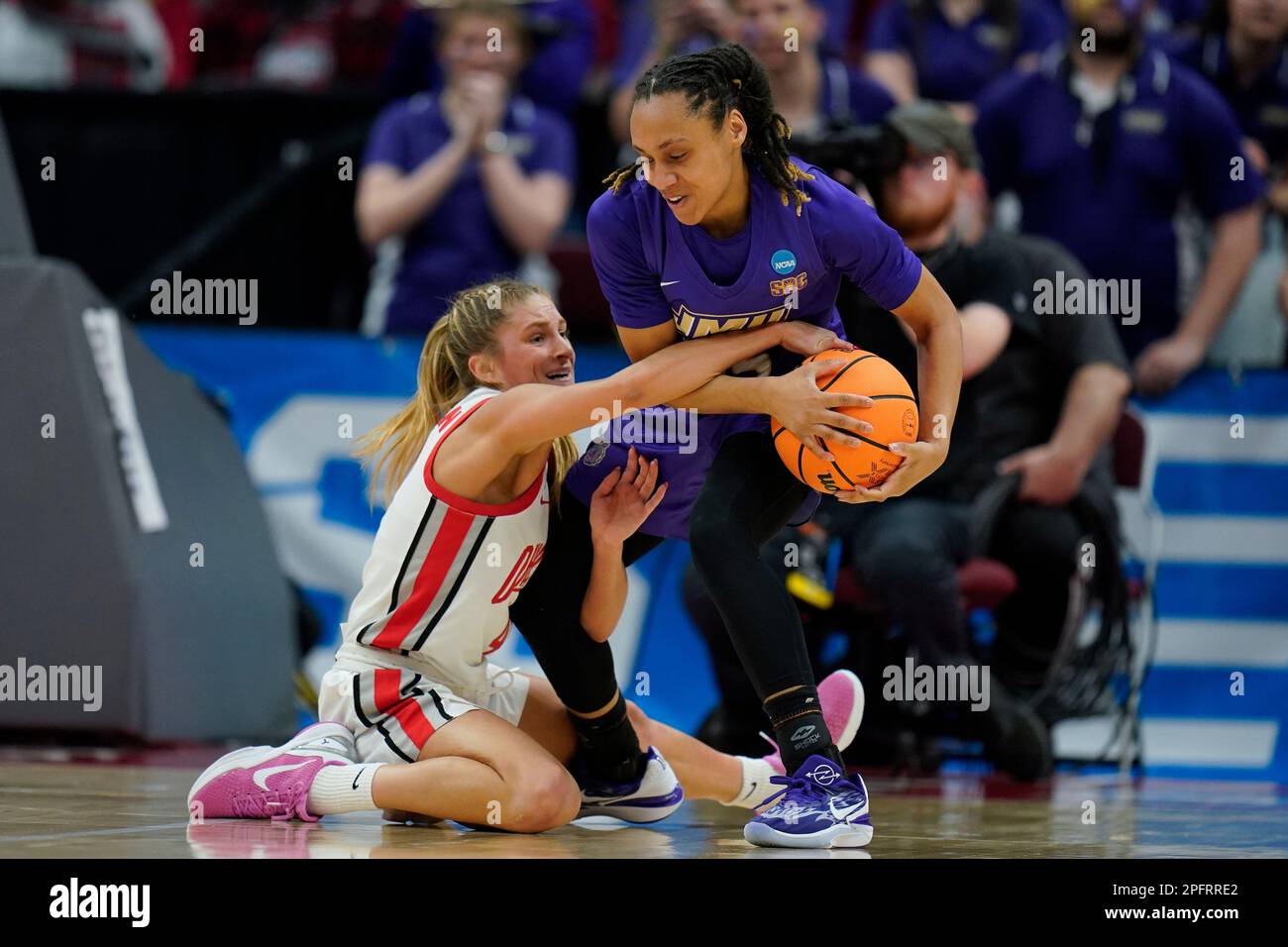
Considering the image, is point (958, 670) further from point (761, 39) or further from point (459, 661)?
point (761, 39)

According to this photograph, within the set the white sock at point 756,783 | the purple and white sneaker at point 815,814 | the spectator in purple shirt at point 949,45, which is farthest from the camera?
the spectator in purple shirt at point 949,45

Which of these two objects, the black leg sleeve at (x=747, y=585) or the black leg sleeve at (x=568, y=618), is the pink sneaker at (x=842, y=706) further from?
the black leg sleeve at (x=747, y=585)

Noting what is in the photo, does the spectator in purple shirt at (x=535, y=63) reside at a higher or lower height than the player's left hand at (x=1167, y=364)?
higher

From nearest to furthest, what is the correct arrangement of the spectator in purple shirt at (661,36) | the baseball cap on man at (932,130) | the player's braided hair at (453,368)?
the player's braided hair at (453,368), the baseball cap on man at (932,130), the spectator in purple shirt at (661,36)

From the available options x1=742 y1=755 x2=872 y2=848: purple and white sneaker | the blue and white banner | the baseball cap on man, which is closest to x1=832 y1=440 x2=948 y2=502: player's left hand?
x1=742 y1=755 x2=872 y2=848: purple and white sneaker

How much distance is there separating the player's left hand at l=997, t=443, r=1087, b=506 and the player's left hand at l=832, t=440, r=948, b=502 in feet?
7.73

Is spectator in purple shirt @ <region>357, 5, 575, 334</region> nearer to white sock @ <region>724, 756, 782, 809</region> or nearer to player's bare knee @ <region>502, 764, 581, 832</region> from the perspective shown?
white sock @ <region>724, 756, 782, 809</region>

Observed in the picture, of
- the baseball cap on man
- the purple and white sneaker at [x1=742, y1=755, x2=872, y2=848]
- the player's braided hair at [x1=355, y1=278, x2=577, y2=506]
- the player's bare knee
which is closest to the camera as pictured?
the purple and white sneaker at [x1=742, y1=755, x2=872, y2=848]

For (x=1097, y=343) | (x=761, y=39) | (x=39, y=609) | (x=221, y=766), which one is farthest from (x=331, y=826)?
(x=761, y=39)

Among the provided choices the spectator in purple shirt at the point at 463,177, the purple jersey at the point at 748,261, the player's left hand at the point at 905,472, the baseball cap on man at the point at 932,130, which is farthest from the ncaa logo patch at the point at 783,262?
the spectator in purple shirt at the point at 463,177

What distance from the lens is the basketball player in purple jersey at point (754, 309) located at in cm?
354

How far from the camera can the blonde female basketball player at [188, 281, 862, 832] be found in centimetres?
367

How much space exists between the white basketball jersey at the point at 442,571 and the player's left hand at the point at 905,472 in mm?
815

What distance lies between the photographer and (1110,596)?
608 centimetres
